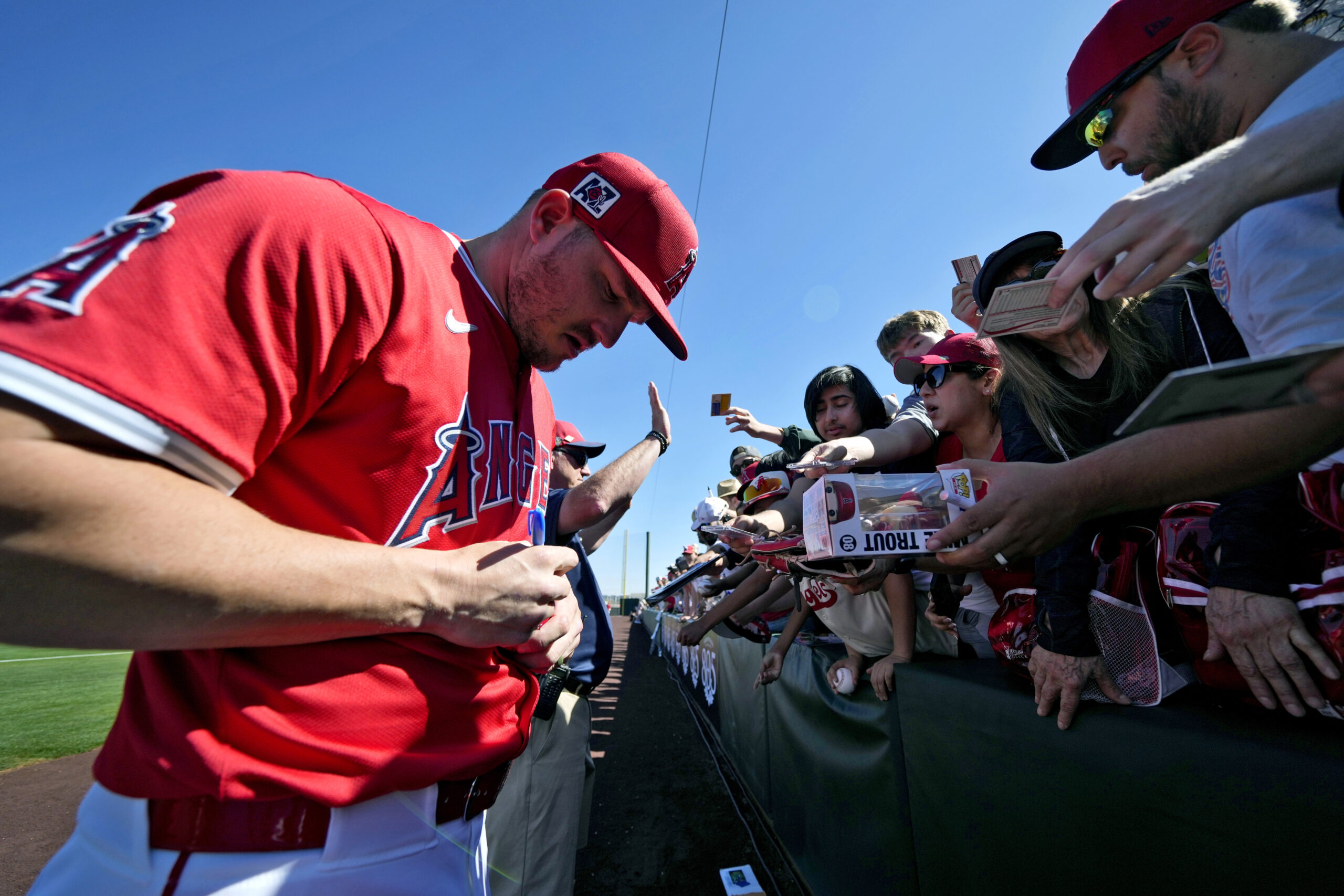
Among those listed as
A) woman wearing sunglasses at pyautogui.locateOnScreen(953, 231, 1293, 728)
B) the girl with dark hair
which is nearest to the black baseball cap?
woman wearing sunglasses at pyautogui.locateOnScreen(953, 231, 1293, 728)

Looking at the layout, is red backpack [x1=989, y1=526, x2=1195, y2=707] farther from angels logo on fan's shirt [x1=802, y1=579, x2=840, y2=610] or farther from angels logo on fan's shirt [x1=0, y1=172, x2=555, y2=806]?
angels logo on fan's shirt [x1=0, y1=172, x2=555, y2=806]

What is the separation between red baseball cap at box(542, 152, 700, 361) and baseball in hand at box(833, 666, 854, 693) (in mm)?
1898

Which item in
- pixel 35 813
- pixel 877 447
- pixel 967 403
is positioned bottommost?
pixel 35 813

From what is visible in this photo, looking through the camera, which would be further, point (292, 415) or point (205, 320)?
point (292, 415)

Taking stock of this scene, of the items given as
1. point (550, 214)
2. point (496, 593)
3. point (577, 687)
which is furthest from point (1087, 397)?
point (577, 687)

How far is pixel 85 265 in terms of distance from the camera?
645 millimetres

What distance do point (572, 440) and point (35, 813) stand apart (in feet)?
18.6

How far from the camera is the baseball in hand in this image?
248 centimetres

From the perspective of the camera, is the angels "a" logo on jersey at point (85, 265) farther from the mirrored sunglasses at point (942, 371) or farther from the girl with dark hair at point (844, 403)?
the girl with dark hair at point (844, 403)

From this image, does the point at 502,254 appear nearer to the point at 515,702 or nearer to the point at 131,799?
the point at 515,702

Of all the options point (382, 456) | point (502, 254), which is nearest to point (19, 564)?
point (382, 456)

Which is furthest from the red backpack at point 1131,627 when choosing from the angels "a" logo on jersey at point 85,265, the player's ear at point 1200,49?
the angels "a" logo on jersey at point 85,265

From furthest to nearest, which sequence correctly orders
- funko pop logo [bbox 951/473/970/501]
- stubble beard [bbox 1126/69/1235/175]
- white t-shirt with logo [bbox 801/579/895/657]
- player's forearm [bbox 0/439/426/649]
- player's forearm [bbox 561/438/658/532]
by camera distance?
white t-shirt with logo [bbox 801/579/895/657] < player's forearm [bbox 561/438/658/532] < funko pop logo [bbox 951/473/970/501] < stubble beard [bbox 1126/69/1235/175] < player's forearm [bbox 0/439/426/649]

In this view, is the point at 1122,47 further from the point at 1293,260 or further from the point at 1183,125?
the point at 1293,260
